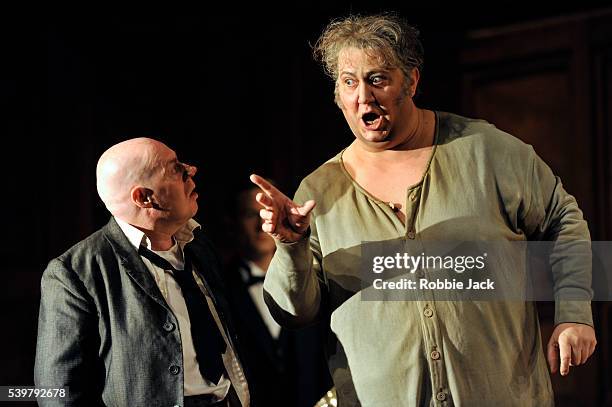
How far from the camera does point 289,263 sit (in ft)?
8.11

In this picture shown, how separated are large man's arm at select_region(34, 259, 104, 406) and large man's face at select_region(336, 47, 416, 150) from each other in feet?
2.72

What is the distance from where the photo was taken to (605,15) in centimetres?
441

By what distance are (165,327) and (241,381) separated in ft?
0.90

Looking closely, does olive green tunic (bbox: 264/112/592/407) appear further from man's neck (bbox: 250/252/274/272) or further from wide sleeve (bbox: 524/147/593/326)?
man's neck (bbox: 250/252/274/272)

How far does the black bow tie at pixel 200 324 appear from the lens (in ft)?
8.09

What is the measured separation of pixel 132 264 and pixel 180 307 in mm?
166

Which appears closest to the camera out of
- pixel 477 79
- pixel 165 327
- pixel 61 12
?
pixel 165 327

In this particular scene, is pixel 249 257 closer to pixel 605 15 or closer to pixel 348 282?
pixel 348 282

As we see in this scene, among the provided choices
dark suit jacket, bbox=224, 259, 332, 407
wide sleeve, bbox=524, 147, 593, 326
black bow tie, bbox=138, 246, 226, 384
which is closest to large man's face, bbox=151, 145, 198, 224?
black bow tie, bbox=138, 246, 226, 384

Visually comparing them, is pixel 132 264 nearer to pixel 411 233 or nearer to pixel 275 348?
pixel 411 233

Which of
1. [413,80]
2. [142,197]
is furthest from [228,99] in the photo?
[142,197]

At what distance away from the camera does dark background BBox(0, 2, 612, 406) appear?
4.18 m

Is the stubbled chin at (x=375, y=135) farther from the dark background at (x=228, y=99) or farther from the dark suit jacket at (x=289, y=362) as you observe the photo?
the dark background at (x=228, y=99)

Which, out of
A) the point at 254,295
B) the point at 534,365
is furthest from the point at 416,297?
the point at 254,295
